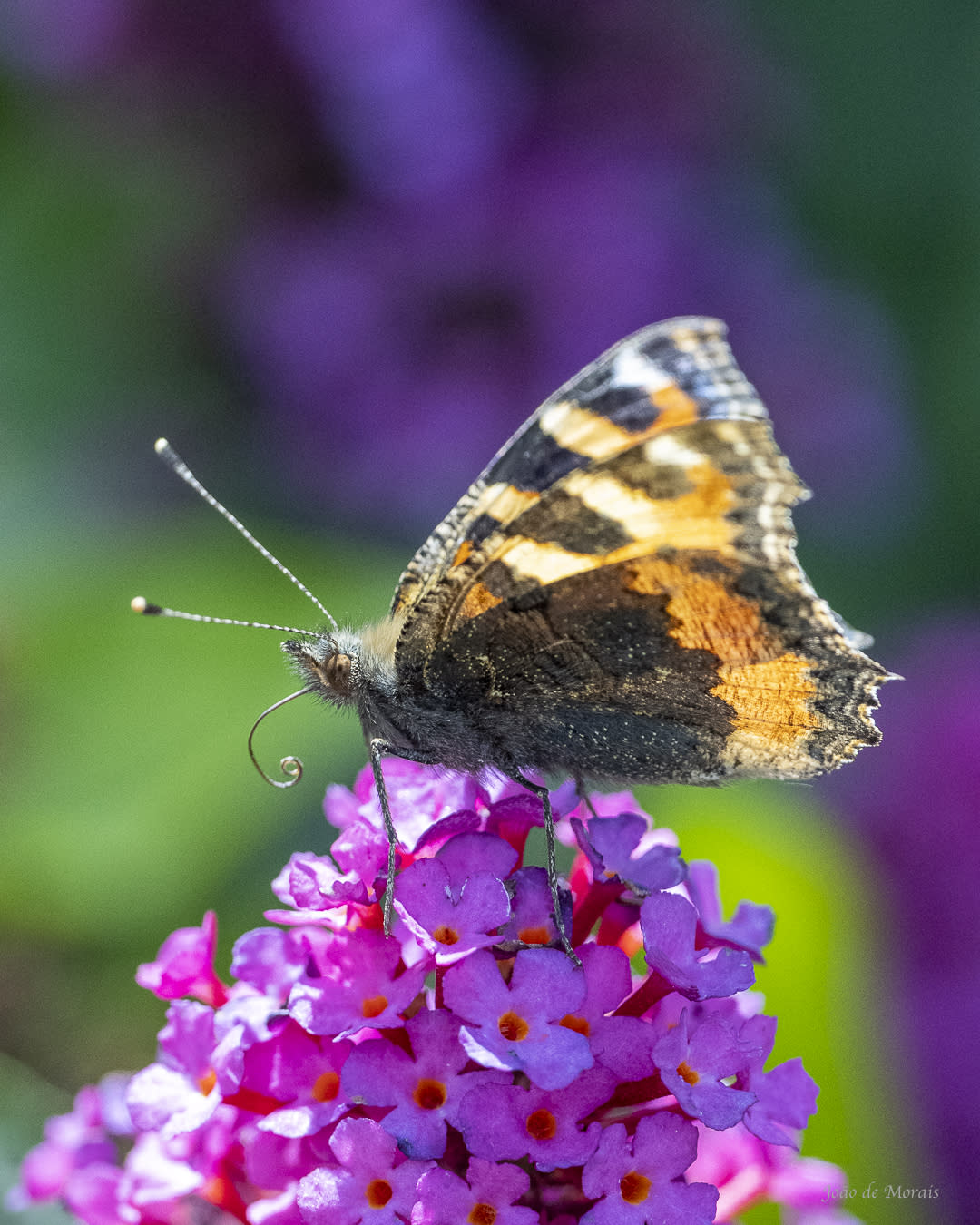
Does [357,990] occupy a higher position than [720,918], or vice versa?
[720,918]

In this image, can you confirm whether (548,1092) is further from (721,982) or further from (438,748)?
(438,748)

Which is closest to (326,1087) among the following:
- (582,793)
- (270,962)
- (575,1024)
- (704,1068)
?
(270,962)

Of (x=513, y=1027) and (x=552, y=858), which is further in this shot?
(x=552, y=858)

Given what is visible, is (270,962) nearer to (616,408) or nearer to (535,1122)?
(535,1122)

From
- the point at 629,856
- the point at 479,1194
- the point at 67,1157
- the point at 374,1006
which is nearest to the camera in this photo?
the point at 479,1194

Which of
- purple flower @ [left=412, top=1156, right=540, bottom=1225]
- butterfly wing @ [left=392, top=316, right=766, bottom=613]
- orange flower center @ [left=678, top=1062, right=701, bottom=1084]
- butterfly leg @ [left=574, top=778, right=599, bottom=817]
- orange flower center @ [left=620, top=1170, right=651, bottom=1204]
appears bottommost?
purple flower @ [left=412, top=1156, right=540, bottom=1225]

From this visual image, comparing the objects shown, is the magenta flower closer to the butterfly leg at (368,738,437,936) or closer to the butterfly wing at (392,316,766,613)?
the butterfly leg at (368,738,437,936)

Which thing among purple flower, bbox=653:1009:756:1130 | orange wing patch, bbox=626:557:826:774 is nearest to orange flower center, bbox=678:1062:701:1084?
purple flower, bbox=653:1009:756:1130

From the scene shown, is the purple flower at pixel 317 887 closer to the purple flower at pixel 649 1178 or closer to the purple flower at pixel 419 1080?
the purple flower at pixel 419 1080

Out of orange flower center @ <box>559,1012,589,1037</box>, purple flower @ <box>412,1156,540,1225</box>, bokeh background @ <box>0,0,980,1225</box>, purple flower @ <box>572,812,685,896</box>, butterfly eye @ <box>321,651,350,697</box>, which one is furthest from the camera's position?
bokeh background @ <box>0,0,980,1225</box>
